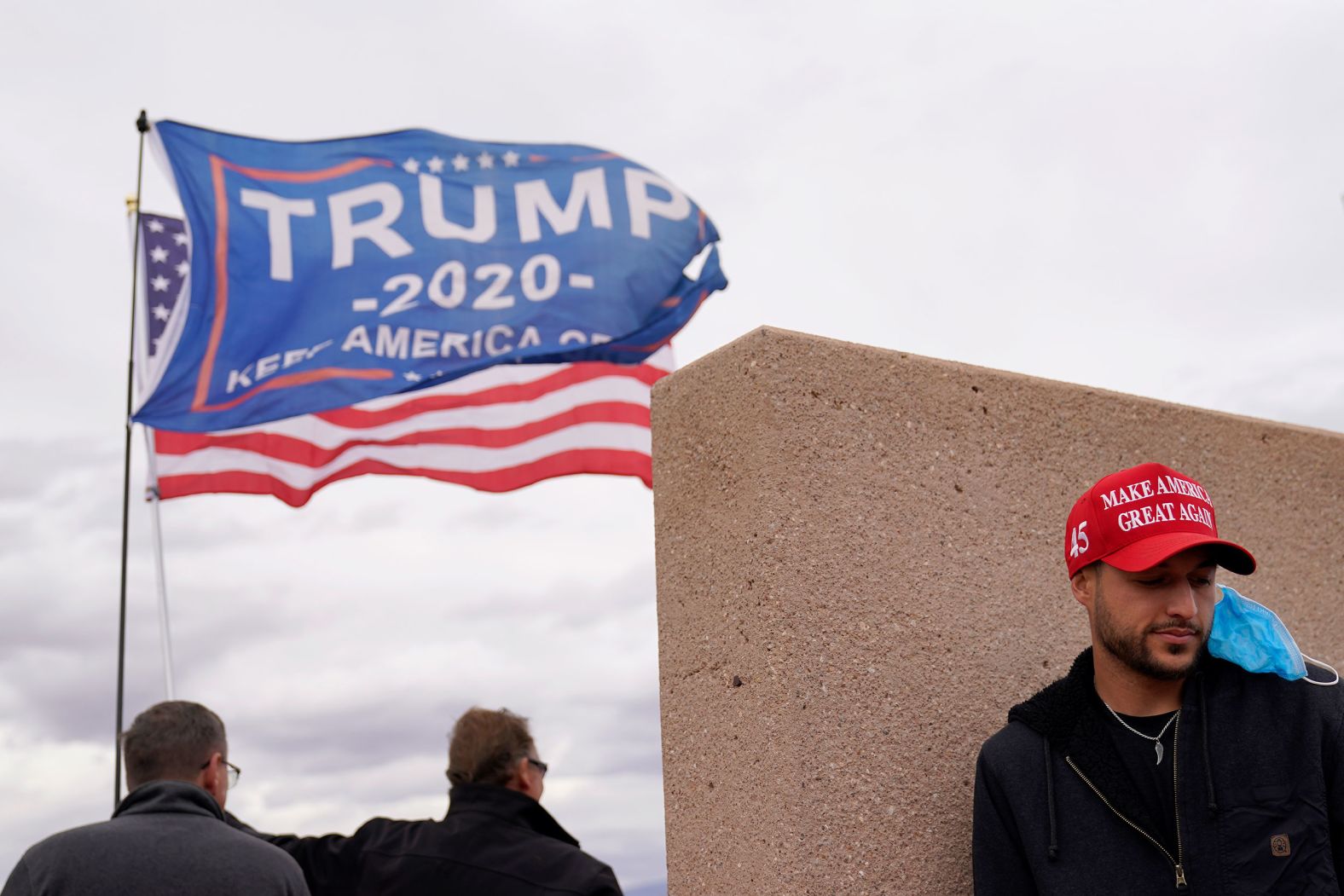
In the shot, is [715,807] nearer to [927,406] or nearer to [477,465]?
[927,406]

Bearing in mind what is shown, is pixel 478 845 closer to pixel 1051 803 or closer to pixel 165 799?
pixel 165 799

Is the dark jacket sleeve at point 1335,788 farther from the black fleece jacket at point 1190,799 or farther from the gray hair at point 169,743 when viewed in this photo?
the gray hair at point 169,743

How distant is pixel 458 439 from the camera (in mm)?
9086

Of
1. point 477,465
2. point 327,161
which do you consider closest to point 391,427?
point 477,465

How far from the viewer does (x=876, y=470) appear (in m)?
2.84

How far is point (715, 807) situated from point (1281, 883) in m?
1.07

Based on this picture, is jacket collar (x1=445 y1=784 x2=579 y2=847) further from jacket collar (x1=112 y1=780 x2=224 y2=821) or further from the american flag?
the american flag

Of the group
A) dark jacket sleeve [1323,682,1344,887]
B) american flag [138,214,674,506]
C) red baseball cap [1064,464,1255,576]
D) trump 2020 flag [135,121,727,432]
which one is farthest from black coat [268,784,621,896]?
american flag [138,214,674,506]

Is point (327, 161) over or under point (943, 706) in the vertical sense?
over

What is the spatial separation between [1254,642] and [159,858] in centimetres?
234

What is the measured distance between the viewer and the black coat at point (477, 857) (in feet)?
10.6

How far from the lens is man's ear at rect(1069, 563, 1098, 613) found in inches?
100

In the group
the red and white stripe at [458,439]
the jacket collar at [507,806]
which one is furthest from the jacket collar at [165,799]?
the red and white stripe at [458,439]

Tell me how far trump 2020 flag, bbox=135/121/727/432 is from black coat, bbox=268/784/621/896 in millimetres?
5032
